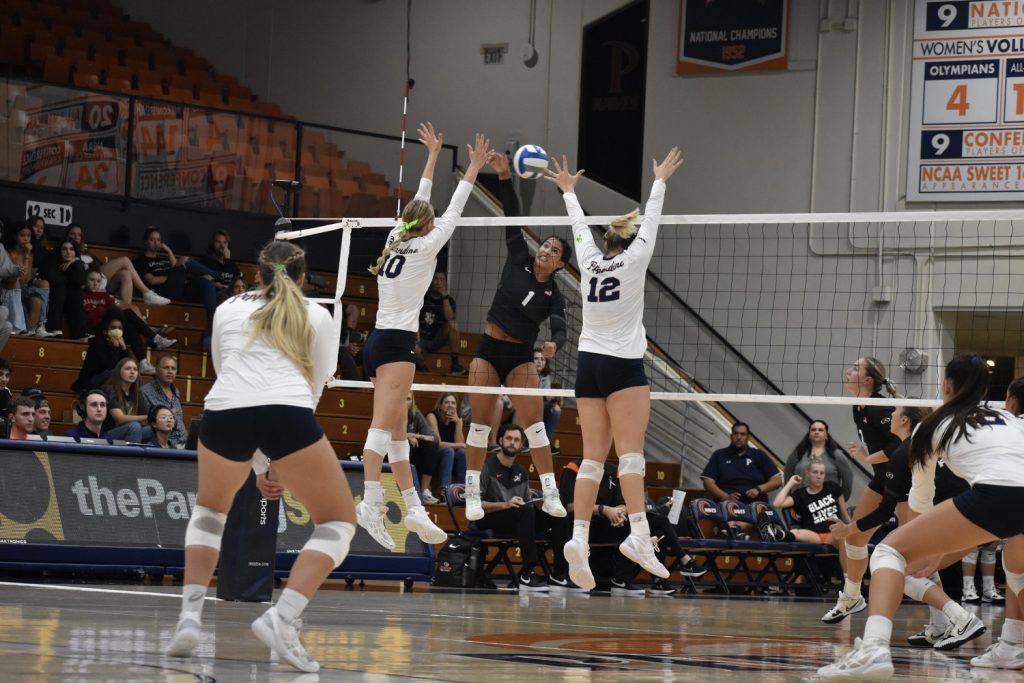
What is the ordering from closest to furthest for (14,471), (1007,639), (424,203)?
(1007,639), (424,203), (14,471)

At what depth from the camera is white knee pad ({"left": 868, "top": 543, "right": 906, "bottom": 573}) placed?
19.3 feet

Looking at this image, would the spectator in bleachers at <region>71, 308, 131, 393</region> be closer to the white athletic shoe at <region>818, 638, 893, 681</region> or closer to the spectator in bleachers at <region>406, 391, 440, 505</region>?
the spectator in bleachers at <region>406, 391, 440, 505</region>

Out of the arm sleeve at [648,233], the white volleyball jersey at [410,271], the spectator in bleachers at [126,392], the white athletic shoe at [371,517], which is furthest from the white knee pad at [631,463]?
the spectator in bleachers at [126,392]

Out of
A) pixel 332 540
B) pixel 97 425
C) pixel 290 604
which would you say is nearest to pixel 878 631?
pixel 332 540

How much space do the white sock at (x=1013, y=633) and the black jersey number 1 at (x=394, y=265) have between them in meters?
4.21

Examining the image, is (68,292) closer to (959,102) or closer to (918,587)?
(918,587)

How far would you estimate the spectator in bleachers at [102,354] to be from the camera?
1402 cm

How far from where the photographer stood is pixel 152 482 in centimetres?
1105

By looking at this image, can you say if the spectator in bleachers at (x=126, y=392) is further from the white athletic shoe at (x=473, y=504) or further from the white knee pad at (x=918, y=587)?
the white knee pad at (x=918, y=587)

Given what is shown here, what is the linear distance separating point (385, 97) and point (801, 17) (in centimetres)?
685

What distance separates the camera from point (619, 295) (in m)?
7.89

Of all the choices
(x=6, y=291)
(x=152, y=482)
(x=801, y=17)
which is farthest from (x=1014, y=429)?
(x=801, y=17)

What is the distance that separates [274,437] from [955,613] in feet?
15.8

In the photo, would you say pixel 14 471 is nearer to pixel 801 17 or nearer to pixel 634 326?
pixel 634 326
